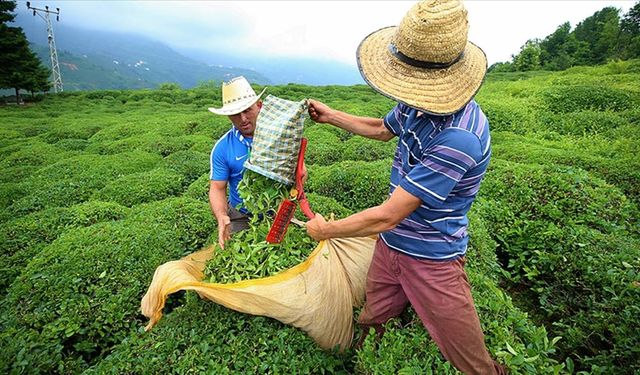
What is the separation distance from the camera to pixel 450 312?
7.73 ft

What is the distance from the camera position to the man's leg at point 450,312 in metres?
2.33

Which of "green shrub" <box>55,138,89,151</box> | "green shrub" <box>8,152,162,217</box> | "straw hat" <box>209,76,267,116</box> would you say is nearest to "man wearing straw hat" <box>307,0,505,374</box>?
"straw hat" <box>209,76,267,116</box>

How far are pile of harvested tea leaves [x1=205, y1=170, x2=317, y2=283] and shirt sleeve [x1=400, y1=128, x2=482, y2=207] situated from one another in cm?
140

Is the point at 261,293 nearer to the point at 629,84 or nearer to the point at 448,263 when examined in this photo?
the point at 448,263

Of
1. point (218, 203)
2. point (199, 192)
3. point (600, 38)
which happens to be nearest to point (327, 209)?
point (218, 203)

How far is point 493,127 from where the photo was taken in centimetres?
1095

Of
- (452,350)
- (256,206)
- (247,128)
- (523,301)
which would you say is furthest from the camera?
(523,301)

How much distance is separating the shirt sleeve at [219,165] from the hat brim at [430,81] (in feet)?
6.26

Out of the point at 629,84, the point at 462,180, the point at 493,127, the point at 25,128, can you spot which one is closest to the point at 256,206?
the point at 462,180

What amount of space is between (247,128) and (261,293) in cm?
162

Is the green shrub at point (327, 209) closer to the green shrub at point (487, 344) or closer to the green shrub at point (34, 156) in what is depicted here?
the green shrub at point (487, 344)

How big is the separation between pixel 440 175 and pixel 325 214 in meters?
2.88

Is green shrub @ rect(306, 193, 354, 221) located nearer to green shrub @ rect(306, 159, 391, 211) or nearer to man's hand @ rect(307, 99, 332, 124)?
green shrub @ rect(306, 159, 391, 211)

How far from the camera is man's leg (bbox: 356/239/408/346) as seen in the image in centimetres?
273
